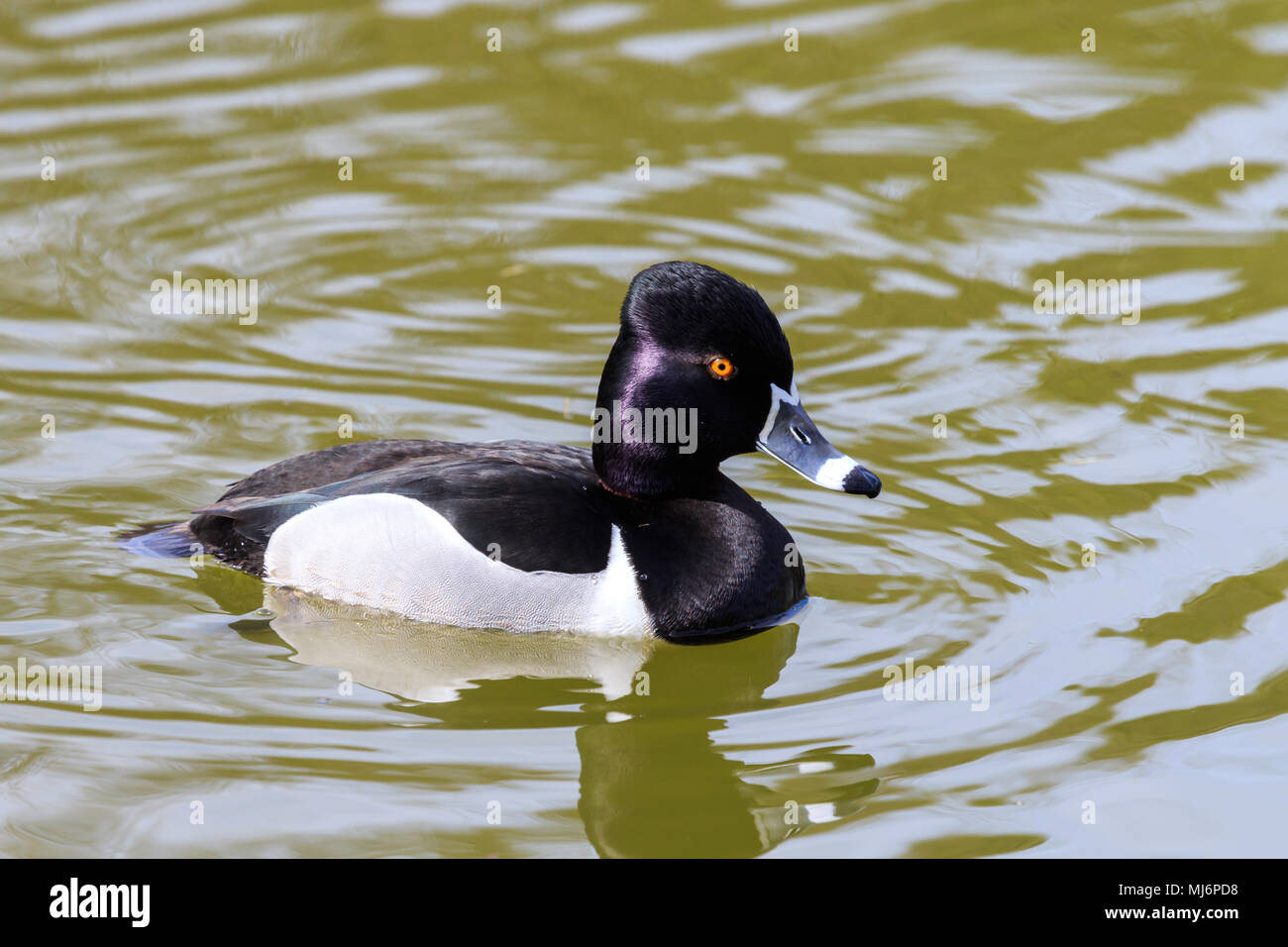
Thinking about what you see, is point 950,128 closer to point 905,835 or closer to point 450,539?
point 450,539

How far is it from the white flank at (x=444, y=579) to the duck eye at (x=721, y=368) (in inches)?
27.8

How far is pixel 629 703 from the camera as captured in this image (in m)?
6.52

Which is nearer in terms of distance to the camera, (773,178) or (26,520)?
(26,520)

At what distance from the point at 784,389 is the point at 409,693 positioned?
5.91 feet

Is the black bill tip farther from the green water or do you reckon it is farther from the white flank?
the white flank

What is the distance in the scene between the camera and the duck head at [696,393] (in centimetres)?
670

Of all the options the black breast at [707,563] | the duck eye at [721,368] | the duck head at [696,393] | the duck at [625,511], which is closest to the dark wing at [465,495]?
the duck at [625,511]

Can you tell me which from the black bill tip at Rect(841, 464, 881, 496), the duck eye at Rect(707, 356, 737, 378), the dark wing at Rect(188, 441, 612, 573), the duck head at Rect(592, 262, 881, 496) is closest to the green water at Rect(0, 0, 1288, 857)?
the dark wing at Rect(188, 441, 612, 573)

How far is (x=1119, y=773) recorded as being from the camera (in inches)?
234

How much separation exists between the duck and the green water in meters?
0.18

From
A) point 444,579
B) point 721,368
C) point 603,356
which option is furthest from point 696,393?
point 603,356

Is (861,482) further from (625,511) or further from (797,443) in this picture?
(625,511)

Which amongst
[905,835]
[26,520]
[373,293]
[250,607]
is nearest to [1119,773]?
[905,835]

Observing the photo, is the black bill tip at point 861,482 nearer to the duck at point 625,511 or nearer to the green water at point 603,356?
the duck at point 625,511
